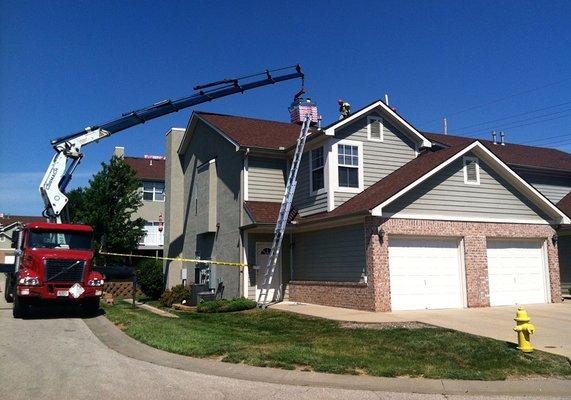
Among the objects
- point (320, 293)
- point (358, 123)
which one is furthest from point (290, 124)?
point (320, 293)

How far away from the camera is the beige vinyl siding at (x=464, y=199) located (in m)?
17.1

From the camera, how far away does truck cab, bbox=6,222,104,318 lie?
51.5 ft

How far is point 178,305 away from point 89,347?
895cm

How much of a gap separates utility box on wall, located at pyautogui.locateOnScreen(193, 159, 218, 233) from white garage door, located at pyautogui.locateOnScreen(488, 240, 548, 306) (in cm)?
1120

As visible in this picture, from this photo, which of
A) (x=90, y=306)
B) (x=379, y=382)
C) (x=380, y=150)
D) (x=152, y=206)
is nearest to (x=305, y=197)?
(x=380, y=150)

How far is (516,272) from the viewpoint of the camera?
18594 mm

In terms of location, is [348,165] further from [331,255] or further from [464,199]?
[464,199]

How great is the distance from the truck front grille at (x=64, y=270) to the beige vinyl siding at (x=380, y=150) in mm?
8843

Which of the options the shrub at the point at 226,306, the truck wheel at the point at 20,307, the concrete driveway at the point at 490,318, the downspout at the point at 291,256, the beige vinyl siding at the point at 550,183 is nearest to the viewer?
the concrete driveway at the point at 490,318

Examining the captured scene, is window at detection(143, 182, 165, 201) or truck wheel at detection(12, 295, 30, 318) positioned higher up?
window at detection(143, 182, 165, 201)

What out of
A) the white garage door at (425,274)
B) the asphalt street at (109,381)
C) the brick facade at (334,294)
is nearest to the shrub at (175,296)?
the brick facade at (334,294)

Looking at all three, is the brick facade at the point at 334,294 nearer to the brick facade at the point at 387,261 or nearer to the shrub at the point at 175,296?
the brick facade at the point at 387,261

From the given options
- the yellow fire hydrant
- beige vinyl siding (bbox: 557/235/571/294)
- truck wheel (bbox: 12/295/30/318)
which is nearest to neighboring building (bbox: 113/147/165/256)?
truck wheel (bbox: 12/295/30/318)

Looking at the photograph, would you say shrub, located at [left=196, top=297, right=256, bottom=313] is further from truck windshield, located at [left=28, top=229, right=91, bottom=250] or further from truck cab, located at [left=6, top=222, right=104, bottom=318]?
truck windshield, located at [left=28, top=229, right=91, bottom=250]
